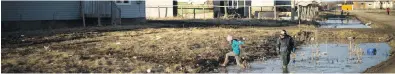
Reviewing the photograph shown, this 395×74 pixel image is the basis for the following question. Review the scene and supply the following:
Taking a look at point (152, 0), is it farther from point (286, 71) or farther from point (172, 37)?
point (286, 71)

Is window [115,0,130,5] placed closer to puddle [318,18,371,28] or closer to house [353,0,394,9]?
puddle [318,18,371,28]

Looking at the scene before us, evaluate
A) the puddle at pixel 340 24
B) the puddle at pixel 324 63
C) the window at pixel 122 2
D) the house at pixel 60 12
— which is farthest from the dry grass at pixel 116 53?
the puddle at pixel 340 24

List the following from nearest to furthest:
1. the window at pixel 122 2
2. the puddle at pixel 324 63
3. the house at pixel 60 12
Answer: the puddle at pixel 324 63 < the house at pixel 60 12 < the window at pixel 122 2

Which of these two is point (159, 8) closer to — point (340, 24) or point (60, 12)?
point (340, 24)

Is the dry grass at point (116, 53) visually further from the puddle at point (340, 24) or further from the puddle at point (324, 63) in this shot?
the puddle at point (340, 24)

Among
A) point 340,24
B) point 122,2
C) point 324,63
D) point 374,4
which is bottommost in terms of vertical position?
point 374,4

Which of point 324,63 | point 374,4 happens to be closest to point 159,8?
point 324,63

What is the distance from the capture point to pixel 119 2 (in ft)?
105

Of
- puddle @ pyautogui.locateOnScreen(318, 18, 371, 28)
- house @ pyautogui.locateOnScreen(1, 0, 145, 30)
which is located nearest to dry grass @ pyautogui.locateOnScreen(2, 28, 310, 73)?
house @ pyautogui.locateOnScreen(1, 0, 145, 30)

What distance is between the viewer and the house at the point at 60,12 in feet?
81.5

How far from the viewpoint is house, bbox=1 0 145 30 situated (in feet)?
81.5

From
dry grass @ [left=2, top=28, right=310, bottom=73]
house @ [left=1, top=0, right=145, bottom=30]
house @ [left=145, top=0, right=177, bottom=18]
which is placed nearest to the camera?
dry grass @ [left=2, top=28, right=310, bottom=73]

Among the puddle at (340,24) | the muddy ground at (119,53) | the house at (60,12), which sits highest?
the house at (60,12)

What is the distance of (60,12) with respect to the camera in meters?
27.1
